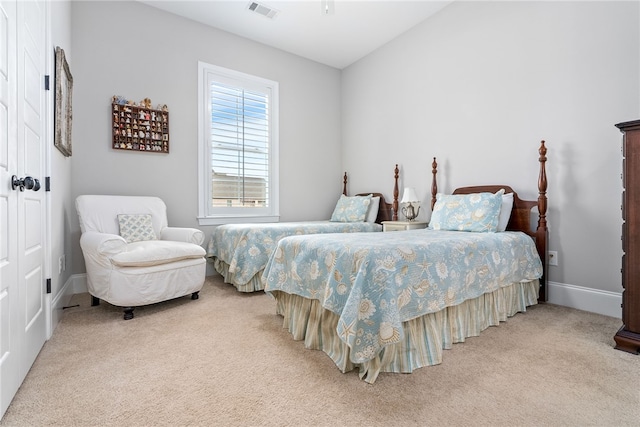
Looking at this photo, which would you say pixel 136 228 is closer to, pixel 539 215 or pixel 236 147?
pixel 236 147

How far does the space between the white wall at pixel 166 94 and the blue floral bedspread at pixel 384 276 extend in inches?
82.5

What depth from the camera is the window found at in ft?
12.3

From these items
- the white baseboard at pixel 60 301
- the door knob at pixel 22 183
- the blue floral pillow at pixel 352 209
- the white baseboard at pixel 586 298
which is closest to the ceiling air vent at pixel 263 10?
the blue floral pillow at pixel 352 209

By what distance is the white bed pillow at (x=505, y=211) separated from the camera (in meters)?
2.70

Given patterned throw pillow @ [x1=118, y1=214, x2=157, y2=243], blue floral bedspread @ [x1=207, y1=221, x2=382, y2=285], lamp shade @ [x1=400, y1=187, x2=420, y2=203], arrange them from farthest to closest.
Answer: lamp shade @ [x1=400, y1=187, x2=420, y2=203]
blue floral bedspread @ [x1=207, y1=221, x2=382, y2=285]
patterned throw pillow @ [x1=118, y1=214, x2=157, y2=243]

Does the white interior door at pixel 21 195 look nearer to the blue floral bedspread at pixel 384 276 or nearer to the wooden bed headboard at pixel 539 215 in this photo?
the blue floral bedspread at pixel 384 276

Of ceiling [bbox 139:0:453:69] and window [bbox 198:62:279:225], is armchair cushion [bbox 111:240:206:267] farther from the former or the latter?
ceiling [bbox 139:0:453:69]

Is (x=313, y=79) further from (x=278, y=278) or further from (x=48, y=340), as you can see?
(x=48, y=340)

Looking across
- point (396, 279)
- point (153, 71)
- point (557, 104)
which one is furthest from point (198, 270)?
point (557, 104)

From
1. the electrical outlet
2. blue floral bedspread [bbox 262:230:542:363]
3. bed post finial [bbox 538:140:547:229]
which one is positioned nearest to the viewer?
blue floral bedspread [bbox 262:230:542:363]

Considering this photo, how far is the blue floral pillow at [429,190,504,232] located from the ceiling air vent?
2.75 m

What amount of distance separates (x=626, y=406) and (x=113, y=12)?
15.6 feet

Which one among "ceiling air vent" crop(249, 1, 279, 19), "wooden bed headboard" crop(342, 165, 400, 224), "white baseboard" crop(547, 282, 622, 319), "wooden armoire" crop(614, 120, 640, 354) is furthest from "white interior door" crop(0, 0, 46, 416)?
"white baseboard" crop(547, 282, 622, 319)

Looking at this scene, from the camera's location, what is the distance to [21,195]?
1434 millimetres
